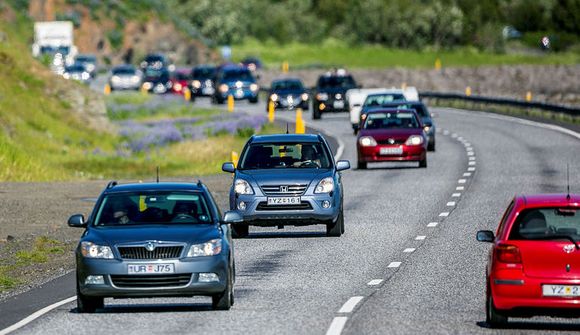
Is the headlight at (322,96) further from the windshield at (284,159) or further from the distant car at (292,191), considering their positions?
the distant car at (292,191)

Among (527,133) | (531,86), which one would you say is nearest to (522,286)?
(527,133)

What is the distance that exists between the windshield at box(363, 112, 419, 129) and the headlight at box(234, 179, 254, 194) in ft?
52.4

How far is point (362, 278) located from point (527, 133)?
117 ft

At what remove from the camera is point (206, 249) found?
56.4 ft

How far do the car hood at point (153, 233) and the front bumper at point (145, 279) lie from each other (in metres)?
0.24

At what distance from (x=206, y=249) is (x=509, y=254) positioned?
3.63 meters

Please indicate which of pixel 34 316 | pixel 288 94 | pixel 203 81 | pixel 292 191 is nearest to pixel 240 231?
pixel 292 191

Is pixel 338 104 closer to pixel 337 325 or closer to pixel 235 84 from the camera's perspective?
pixel 235 84

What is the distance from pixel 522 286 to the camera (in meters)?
14.8

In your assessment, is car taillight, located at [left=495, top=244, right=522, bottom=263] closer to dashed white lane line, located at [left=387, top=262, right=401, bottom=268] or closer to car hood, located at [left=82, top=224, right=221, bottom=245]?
car hood, located at [left=82, top=224, right=221, bottom=245]

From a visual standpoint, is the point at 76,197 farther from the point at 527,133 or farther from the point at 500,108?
the point at 500,108

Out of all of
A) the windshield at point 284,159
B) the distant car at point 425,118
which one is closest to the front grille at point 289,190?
the windshield at point 284,159

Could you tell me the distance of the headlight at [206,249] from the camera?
1714cm

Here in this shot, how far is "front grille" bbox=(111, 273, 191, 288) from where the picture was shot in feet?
55.6
